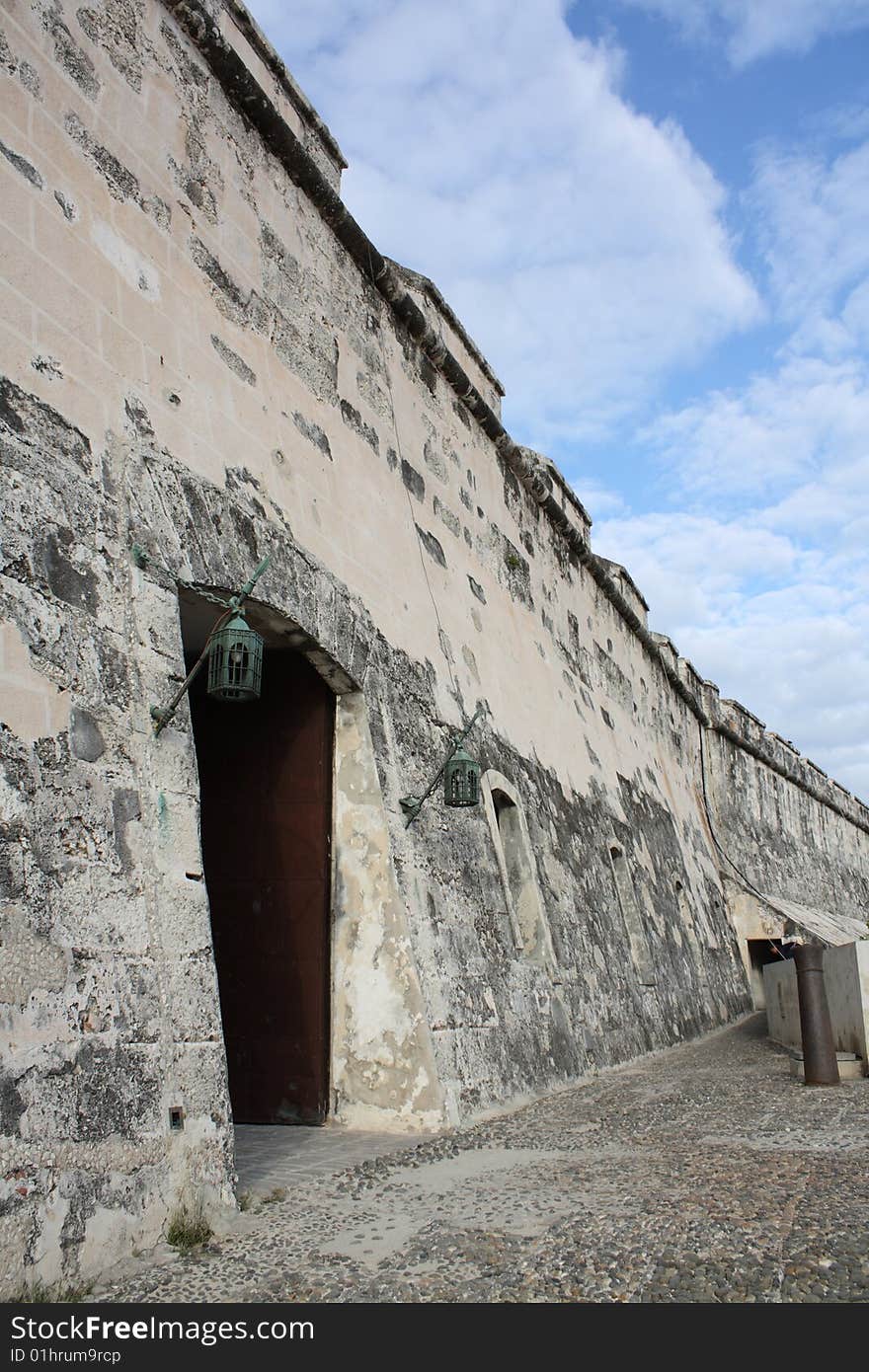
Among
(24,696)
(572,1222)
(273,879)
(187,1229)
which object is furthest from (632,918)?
(24,696)

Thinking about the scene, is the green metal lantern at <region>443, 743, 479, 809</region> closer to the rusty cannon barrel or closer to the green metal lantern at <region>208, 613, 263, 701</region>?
the green metal lantern at <region>208, 613, 263, 701</region>

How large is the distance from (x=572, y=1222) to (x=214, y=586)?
9.54ft

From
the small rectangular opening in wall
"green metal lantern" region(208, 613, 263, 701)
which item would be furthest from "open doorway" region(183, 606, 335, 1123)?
the small rectangular opening in wall

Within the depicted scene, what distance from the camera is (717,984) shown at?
550 inches

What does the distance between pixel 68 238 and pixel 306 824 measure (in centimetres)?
319

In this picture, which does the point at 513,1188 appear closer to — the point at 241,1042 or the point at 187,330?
the point at 241,1042

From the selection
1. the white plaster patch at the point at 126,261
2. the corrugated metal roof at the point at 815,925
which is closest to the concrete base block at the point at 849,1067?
the white plaster patch at the point at 126,261

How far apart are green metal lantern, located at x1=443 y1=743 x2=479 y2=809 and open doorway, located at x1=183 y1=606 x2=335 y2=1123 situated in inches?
28.3

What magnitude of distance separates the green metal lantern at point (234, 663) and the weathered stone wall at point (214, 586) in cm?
25

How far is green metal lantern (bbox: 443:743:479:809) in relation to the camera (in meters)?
6.14

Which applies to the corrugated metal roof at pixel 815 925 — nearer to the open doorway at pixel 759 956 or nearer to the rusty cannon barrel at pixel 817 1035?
the open doorway at pixel 759 956

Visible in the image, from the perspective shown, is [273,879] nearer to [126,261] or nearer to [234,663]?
[234,663]

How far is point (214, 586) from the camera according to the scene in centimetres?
464
